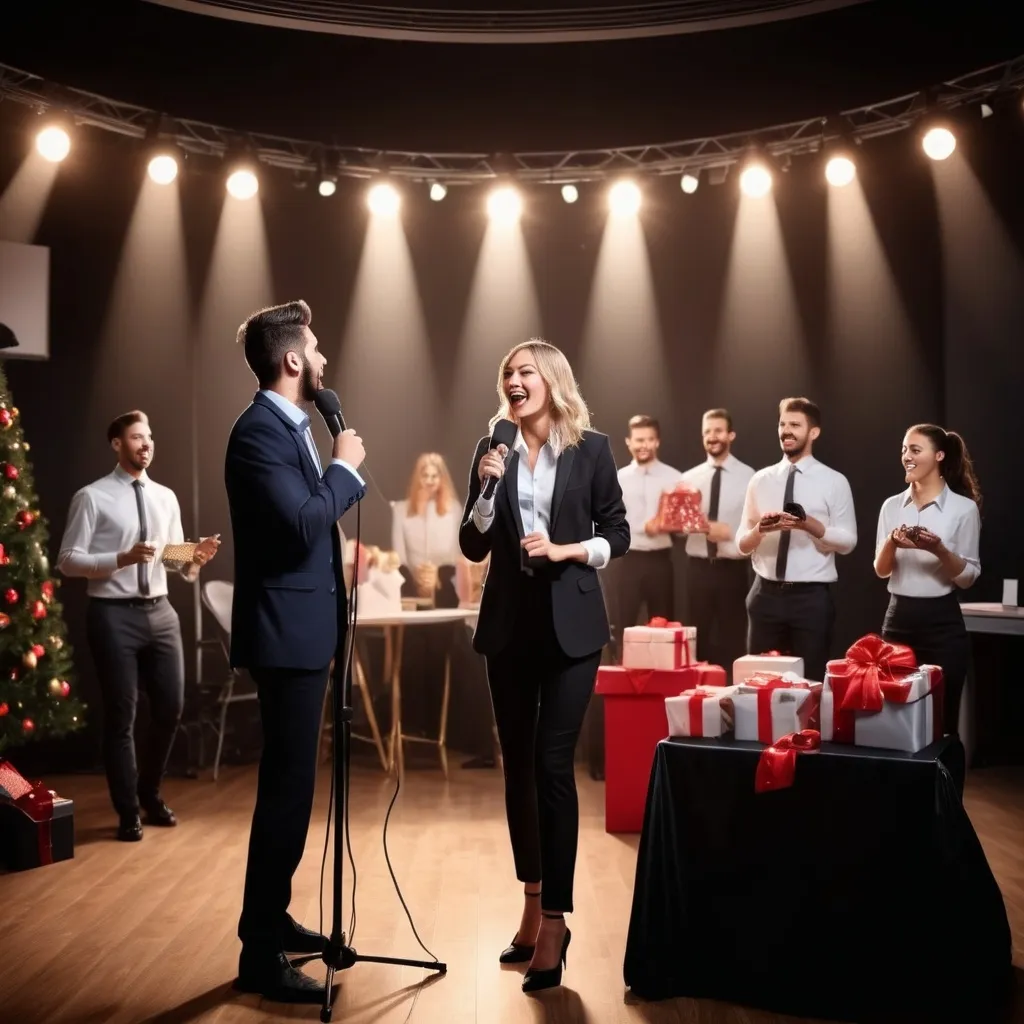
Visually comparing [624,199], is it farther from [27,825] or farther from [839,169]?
[27,825]

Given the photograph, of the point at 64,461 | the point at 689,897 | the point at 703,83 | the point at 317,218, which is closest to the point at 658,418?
the point at 703,83

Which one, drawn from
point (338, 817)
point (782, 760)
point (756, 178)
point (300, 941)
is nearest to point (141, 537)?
point (300, 941)

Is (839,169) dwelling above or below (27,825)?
above

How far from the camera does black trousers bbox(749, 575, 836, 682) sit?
5242mm

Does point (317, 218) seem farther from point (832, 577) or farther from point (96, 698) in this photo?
point (832, 577)

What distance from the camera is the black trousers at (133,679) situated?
16.1 feet

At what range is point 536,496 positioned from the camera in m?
3.14

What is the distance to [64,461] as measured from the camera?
21.6ft

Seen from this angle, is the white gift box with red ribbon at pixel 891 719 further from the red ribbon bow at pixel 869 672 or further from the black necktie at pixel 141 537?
the black necktie at pixel 141 537

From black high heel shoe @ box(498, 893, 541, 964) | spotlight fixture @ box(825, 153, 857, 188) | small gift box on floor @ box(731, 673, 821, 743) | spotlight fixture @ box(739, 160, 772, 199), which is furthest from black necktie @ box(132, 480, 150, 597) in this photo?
spotlight fixture @ box(825, 153, 857, 188)

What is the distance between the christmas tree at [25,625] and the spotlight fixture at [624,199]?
4.21m

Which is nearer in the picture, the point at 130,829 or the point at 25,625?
the point at 130,829

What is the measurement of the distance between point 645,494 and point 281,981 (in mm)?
4398

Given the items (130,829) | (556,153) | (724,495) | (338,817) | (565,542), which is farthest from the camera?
(556,153)
